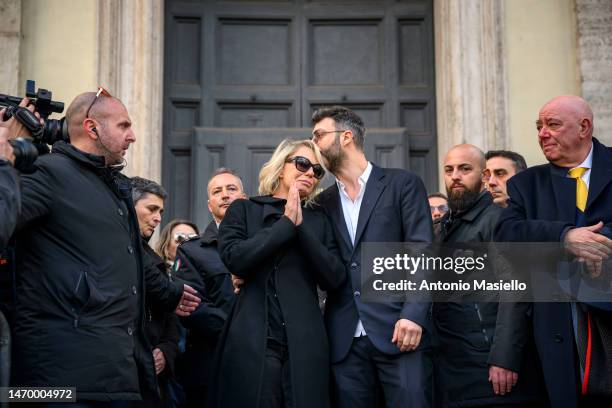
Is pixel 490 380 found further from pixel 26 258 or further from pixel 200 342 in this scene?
pixel 26 258

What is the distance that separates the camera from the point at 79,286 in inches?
172

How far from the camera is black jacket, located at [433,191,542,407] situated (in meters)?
5.26

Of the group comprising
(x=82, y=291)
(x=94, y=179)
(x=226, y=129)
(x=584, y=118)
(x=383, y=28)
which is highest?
(x=383, y=28)

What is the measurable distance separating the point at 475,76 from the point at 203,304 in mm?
4109

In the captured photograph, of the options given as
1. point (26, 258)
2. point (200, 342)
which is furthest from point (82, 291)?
point (200, 342)

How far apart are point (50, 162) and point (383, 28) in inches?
227

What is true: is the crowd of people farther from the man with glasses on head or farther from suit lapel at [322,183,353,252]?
the man with glasses on head

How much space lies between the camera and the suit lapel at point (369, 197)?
5.39 meters

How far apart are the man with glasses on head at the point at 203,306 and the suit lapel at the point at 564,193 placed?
91.8 inches

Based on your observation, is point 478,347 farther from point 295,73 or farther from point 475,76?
point 295,73

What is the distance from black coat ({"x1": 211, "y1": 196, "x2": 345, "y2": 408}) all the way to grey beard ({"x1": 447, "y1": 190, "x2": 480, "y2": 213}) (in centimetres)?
102

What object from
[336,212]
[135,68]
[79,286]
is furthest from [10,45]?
[79,286]

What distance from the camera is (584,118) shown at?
525 centimetres

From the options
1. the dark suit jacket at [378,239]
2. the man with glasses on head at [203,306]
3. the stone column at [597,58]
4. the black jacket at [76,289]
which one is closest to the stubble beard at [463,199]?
the dark suit jacket at [378,239]
